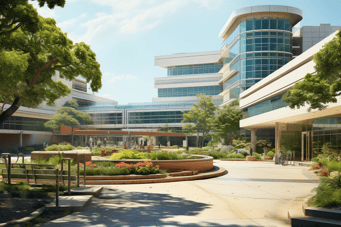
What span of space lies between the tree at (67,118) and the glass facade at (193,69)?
28380mm

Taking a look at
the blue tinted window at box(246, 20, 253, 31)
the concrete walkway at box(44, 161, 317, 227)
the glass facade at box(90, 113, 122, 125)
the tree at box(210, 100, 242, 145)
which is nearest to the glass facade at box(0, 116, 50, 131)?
the glass facade at box(90, 113, 122, 125)

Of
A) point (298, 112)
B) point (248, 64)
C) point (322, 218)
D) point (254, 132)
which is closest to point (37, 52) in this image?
point (322, 218)

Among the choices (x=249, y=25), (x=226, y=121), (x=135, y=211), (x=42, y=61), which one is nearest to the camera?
A: (x=135, y=211)

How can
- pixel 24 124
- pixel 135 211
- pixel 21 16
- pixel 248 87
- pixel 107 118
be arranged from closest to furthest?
pixel 135 211 → pixel 21 16 → pixel 248 87 → pixel 24 124 → pixel 107 118

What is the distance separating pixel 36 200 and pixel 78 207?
1725 millimetres

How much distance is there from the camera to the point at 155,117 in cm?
9138

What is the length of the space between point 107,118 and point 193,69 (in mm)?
28973

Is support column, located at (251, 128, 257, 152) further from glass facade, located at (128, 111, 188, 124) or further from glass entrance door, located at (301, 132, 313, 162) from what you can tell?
glass facade, located at (128, 111, 188, 124)

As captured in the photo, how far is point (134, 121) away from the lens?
9325 cm

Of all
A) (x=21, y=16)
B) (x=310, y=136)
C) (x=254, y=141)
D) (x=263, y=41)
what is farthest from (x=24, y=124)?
(x=21, y=16)

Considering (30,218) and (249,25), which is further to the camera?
(249,25)

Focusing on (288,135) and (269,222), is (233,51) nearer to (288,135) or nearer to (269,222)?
(288,135)

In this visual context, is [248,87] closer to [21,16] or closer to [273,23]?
[273,23]

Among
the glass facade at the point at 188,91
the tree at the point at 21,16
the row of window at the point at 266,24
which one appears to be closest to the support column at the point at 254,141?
the row of window at the point at 266,24
